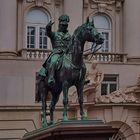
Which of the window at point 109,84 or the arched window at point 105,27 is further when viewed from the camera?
the arched window at point 105,27

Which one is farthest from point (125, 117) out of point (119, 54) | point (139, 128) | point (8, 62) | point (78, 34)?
point (78, 34)

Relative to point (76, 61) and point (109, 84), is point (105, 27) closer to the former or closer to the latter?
point (109, 84)

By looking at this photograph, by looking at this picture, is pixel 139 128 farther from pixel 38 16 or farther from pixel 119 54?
pixel 38 16

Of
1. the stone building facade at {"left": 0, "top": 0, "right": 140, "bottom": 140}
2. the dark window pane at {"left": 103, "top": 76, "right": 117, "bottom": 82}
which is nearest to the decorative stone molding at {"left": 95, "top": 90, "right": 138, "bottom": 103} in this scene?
the stone building facade at {"left": 0, "top": 0, "right": 140, "bottom": 140}

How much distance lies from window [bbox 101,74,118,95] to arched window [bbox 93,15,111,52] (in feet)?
9.04

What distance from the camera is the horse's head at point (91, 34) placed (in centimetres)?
1973

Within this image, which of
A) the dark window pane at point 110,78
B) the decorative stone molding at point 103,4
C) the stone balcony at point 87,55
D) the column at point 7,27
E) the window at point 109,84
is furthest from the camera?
the decorative stone molding at point 103,4

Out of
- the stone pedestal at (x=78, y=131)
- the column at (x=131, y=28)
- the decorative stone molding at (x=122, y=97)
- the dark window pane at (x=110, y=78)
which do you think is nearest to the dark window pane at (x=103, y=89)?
the dark window pane at (x=110, y=78)

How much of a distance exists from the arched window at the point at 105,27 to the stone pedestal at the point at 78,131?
82.8 ft

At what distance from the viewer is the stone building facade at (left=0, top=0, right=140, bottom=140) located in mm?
38969

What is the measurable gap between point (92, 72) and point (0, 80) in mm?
5016

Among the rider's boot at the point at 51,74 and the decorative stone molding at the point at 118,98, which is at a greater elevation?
the rider's boot at the point at 51,74

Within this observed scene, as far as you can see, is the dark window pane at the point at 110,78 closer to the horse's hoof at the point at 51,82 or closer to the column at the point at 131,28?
the column at the point at 131,28

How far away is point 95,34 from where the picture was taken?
19.7 meters
